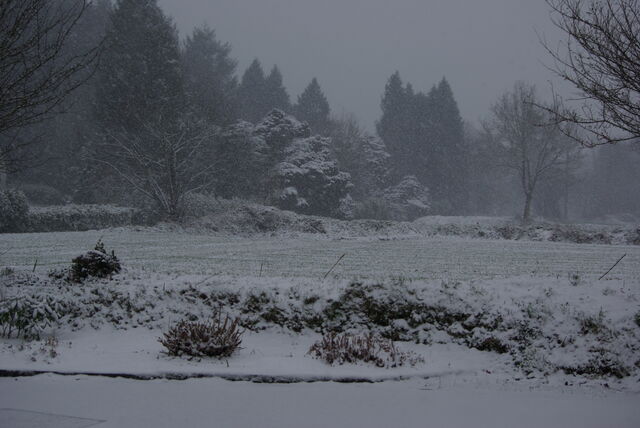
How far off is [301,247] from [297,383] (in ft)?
40.6

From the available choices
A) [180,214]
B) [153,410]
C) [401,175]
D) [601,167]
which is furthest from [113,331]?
[601,167]

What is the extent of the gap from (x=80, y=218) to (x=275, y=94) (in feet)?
110

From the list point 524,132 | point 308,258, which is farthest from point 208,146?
point 524,132

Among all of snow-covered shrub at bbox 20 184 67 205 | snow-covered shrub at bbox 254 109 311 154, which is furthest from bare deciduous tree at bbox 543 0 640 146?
snow-covered shrub at bbox 20 184 67 205

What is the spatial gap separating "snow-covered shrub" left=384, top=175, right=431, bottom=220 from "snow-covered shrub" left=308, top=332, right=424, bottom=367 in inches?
1495

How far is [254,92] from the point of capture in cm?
5391

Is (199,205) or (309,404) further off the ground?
(199,205)

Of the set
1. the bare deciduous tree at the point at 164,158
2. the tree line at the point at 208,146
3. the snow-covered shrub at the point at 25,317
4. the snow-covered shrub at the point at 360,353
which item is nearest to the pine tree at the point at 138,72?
the tree line at the point at 208,146

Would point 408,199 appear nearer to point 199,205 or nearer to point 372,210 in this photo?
point 372,210

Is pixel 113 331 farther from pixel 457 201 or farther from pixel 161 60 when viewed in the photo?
pixel 457 201

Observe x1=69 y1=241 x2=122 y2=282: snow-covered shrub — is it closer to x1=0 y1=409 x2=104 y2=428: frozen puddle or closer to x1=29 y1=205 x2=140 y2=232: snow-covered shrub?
x1=0 y1=409 x2=104 y2=428: frozen puddle

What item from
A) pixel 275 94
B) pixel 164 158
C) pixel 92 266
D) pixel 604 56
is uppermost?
pixel 275 94

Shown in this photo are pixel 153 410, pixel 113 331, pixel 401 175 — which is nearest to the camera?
pixel 153 410

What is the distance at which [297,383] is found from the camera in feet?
17.8
